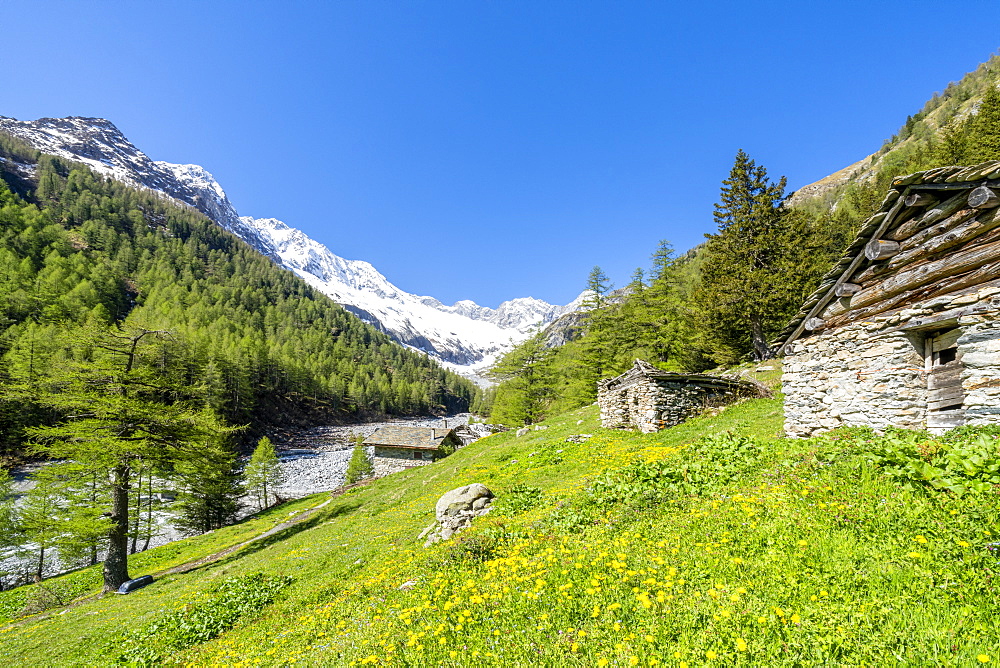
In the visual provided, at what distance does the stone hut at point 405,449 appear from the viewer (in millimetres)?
47844

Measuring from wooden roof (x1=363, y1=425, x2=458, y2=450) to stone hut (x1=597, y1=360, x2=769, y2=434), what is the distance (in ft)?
108

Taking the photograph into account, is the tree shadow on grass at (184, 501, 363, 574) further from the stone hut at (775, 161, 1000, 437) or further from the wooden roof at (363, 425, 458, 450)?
the stone hut at (775, 161, 1000, 437)

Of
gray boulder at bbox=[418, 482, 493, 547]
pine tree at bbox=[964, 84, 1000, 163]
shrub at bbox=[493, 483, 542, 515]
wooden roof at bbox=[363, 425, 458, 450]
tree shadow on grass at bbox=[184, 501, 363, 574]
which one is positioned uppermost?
pine tree at bbox=[964, 84, 1000, 163]

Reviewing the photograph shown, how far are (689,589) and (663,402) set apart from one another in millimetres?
14603

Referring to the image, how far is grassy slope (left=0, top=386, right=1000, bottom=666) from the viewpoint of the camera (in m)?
3.79

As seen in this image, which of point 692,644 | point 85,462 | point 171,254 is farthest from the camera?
point 171,254

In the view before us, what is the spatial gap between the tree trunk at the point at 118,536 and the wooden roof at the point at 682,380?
2713 cm

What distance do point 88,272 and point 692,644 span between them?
17272 centimetres

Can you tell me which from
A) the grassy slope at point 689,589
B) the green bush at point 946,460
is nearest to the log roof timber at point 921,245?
the green bush at point 946,460

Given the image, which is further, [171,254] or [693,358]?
[171,254]

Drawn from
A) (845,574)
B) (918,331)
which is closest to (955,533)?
(845,574)

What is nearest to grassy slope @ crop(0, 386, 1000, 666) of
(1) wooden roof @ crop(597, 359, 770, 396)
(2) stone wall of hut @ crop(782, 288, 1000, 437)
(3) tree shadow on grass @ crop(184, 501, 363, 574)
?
(2) stone wall of hut @ crop(782, 288, 1000, 437)

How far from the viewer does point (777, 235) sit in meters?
32.2

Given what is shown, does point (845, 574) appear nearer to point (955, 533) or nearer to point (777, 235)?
point (955, 533)
